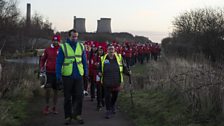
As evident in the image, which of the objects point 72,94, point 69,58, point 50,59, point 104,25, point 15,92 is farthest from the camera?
point 104,25

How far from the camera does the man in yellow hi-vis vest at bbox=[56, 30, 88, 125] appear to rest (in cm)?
1017

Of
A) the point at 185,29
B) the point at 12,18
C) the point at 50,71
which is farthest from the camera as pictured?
the point at 12,18

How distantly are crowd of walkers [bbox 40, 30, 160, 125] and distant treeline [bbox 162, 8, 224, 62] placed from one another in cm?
2308

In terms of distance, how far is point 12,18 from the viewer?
52656 millimetres

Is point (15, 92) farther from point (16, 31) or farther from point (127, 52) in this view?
point (16, 31)

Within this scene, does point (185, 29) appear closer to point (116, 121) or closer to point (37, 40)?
point (37, 40)

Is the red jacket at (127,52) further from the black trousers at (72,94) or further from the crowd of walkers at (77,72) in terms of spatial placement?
the black trousers at (72,94)

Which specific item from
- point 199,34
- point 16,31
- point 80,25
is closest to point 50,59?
point 199,34

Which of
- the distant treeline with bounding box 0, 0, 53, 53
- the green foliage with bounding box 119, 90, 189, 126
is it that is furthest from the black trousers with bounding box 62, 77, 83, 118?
the distant treeline with bounding box 0, 0, 53, 53

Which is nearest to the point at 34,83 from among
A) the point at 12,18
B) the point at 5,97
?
the point at 5,97

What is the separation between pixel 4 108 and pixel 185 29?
→ 3417cm

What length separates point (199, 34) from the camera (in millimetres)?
39812

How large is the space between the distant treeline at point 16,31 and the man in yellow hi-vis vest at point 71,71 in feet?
101

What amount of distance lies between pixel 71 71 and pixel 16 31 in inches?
1776
